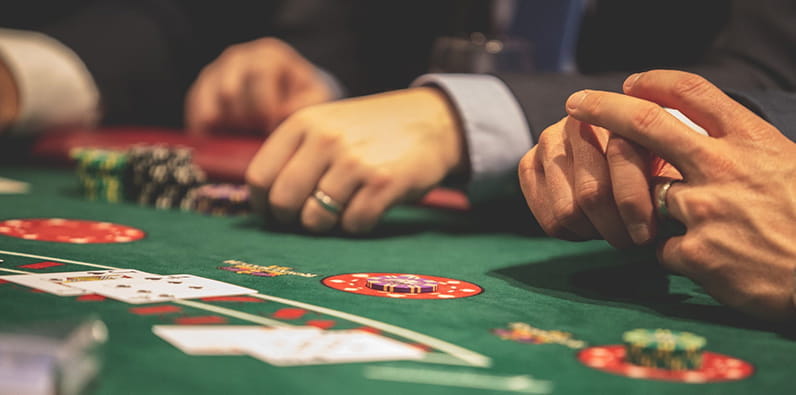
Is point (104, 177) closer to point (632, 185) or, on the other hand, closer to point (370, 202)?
point (370, 202)

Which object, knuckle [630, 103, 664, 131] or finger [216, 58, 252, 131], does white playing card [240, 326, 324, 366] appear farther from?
finger [216, 58, 252, 131]

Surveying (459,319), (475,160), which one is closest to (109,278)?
(459,319)

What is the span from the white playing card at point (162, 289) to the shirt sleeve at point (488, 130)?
3.24ft

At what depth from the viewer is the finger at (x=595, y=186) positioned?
1507 millimetres

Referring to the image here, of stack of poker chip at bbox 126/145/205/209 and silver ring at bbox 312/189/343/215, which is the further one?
stack of poker chip at bbox 126/145/205/209

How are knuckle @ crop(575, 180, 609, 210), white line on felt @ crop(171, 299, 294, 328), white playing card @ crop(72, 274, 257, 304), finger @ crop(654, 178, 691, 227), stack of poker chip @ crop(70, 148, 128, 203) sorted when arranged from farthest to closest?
stack of poker chip @ crop(70, 148, 128, 203)
knuckle @ crop(575, 180, 609, 210)
finger @ crop(654, 178, 691, 227)
white playing card @ crop(72, 274, 257, 304)
white line on felt @ crop(171, 299, 294, 328)

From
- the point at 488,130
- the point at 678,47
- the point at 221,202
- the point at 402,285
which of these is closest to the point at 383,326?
the point at 402,285

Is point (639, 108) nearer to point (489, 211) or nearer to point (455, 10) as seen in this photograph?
point (489, 211)

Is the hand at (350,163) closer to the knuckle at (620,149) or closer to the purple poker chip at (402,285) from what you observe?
the purple poker chip at (402,285)

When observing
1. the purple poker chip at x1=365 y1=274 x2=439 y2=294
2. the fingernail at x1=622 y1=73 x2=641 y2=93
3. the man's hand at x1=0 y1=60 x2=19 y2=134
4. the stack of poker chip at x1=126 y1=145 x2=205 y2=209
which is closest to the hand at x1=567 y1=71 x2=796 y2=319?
the fingernail at x1=622 y1=73 x2=641 y2=93

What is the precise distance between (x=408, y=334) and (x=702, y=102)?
621 mm

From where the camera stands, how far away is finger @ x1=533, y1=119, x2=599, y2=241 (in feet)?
5.18

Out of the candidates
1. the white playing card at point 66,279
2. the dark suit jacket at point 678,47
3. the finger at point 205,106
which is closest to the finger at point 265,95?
the finger at point 205,106

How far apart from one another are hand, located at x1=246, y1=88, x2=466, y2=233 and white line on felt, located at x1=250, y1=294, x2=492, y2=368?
2.54ft
